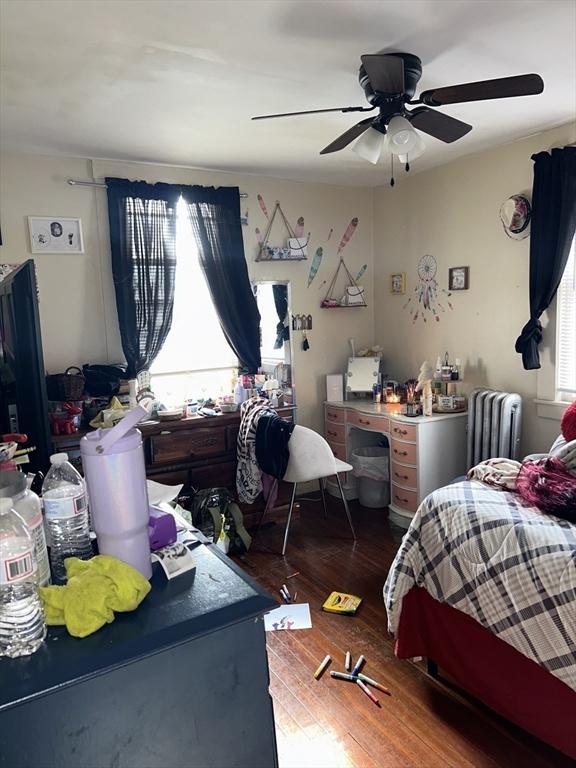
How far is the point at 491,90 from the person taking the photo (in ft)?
6.27

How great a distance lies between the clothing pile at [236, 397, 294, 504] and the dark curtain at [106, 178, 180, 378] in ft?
2.72

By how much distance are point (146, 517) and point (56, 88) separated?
217cm

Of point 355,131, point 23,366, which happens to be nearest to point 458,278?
point 355,131

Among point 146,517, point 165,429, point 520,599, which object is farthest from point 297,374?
point 146,517

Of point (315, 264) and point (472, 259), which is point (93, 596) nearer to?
point (472, 259)

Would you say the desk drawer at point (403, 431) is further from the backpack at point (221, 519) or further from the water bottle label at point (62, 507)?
the water bottle label at point (62, 507)

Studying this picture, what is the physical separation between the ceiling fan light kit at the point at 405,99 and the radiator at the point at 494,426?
1.71 m

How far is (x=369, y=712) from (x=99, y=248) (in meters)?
3.05

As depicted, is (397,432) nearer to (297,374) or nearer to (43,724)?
(297,374)

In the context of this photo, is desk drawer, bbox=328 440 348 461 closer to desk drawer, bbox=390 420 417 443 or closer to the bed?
desk drawer, bbox=390 420 417 443

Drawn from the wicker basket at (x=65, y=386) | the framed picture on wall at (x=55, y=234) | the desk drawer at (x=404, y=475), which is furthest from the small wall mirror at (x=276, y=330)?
the wicker basket at (x=65, y=386)

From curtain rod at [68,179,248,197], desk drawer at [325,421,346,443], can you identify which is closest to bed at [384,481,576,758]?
desk drawer at [325,421,346,443]

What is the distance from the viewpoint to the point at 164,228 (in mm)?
3637

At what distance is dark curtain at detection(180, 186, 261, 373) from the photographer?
12.3 feet
